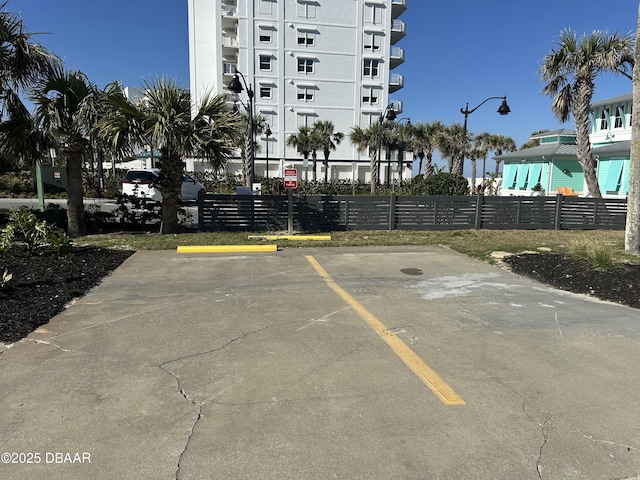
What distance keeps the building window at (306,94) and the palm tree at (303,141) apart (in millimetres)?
5179

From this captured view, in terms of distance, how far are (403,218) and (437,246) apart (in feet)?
9.83

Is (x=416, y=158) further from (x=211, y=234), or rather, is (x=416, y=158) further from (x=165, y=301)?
(x=165, y=301)

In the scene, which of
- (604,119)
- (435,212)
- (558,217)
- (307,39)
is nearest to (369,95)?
(307,39)

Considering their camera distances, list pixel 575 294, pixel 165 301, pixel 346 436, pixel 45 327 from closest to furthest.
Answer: pixel 346 436 < pixel 45 327 < pixel 165 301 < pixel 575 294

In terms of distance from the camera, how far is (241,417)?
3148mm

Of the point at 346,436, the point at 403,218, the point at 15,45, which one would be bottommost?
the point at 346,436

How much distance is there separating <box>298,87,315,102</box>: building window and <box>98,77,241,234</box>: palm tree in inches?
1668

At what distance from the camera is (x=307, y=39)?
51938 millimetres

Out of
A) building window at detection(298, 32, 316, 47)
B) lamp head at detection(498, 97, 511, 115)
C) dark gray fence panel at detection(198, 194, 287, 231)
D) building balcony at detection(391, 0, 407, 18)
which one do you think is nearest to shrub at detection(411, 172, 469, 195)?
lamp head at detection(498, 97, 511, 115)

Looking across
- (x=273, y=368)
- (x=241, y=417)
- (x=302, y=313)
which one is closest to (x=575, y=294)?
(x=302, y=313)

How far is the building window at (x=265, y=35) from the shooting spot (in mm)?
50406

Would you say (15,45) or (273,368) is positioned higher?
(15,45)

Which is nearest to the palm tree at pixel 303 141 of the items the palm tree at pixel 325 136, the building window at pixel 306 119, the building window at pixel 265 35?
the palm tree at pixel 325 136

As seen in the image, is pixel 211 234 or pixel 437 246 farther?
pixel 211 234
